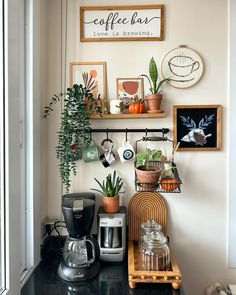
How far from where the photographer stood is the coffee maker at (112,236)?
152 centimetres

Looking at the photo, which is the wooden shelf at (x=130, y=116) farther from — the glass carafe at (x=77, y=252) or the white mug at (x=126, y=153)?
the glass carafe at (x=77, y=252)

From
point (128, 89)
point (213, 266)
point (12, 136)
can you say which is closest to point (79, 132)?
point (128, 89)

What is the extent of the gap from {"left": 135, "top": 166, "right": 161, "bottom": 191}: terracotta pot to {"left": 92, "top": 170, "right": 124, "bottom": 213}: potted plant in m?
0.17

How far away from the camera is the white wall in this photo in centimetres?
164

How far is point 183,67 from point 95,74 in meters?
0.52

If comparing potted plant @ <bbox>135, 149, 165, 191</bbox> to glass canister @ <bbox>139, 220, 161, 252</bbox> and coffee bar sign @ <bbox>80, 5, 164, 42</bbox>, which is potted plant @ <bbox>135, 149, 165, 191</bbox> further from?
coffee bar sign @ <bbox>80, 5, 164, 42</bbox>

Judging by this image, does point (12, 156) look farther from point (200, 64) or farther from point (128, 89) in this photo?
point (200, 64)

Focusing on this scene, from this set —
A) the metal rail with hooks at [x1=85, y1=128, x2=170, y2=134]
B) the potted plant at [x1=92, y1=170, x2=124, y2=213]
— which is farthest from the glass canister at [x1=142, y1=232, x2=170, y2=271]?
the metal rail with hooks at [x1=85, y1=128, x2=170, y2=134]

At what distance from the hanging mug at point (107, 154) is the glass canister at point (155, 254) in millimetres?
474

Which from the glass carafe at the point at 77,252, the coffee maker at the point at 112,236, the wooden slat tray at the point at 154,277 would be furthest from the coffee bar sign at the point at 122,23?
the wooden slat tray at the point at 154,277

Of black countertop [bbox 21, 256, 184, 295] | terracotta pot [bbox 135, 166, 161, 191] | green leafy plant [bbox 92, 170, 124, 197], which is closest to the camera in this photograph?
black countertop [bbox 21, 256, 184, 295]

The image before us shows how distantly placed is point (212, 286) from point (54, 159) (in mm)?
1204

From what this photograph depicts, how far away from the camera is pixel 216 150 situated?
1.65 m

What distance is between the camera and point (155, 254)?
1.37m
